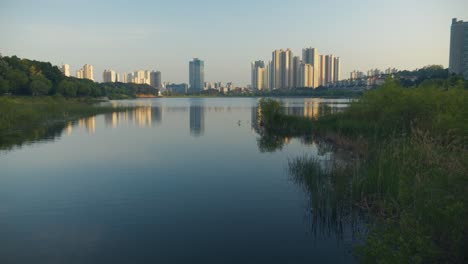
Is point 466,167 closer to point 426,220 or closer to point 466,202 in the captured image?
point 466,202

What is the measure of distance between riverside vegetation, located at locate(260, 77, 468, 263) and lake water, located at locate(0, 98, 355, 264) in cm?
144

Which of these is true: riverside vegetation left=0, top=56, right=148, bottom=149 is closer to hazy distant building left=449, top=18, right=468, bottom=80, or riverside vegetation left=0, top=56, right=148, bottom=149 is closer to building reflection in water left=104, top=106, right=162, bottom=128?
building reflection in water left=104, top=106, right=162, bottom=128

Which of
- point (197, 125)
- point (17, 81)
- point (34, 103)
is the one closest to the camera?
point (197, 125)

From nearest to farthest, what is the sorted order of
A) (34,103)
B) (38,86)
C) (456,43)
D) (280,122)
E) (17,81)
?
(280,122) → (34,103) → (17,81) → (38,86) → (456,43)

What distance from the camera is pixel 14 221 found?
13.2 m

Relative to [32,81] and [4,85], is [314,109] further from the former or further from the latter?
[32,81]

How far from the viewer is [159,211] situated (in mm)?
14477

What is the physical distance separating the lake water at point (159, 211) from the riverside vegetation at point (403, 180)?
144 centimetres

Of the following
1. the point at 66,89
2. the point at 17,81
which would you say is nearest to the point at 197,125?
the point at 17,81

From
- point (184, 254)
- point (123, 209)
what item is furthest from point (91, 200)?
point (184, 254)

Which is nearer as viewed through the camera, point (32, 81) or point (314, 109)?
point (314, 109)

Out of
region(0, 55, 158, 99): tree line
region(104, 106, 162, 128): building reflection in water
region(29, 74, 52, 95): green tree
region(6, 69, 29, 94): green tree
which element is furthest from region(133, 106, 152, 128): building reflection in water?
region(6, 69, 29, 94): green tree

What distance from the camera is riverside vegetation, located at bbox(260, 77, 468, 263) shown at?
709 centimetres

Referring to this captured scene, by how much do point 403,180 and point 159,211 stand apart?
9396mm
